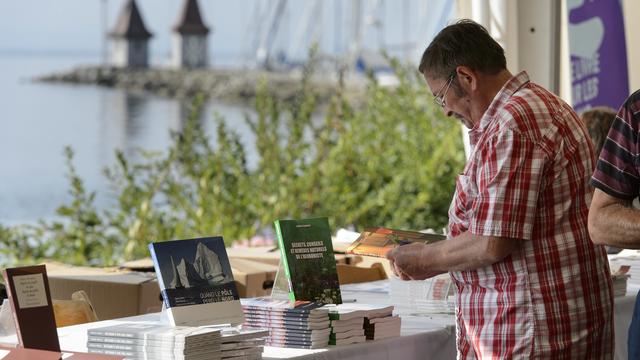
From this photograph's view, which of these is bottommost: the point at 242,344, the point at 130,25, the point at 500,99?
the point at 242,344

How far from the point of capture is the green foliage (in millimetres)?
6500

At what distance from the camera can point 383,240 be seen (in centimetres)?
261

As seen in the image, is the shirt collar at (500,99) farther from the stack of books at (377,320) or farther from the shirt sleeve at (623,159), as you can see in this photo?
the stack of books at (377,320)

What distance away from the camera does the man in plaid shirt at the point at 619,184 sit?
2.08 m

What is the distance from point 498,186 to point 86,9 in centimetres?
4567

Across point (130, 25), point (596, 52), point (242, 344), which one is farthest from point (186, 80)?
point (242, 344)

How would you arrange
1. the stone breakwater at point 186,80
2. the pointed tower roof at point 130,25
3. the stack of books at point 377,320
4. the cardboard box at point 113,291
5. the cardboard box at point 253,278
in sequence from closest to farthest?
1. the stack of books at point 377,320
2. the cardboard box at point 113,291
3. the cardboard box at point 253,278
4. the stone breakwater at point 186,80
5. the pointed tower roof at point 130,25

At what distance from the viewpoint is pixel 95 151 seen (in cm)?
3359

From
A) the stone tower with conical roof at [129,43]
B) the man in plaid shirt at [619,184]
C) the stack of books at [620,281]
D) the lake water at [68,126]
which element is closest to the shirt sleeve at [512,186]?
the man in plaid shirt at [619,184]

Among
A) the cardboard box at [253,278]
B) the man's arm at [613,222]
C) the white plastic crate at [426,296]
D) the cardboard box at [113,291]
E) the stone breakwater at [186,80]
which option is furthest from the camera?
the stone breakwater at [186,80]

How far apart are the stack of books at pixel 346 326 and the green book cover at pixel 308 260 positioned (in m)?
0.10

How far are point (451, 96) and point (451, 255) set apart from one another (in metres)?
0.34

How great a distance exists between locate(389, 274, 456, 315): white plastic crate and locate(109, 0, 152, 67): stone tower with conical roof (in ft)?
125

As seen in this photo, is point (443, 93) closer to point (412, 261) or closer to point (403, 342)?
point (412, 261)
